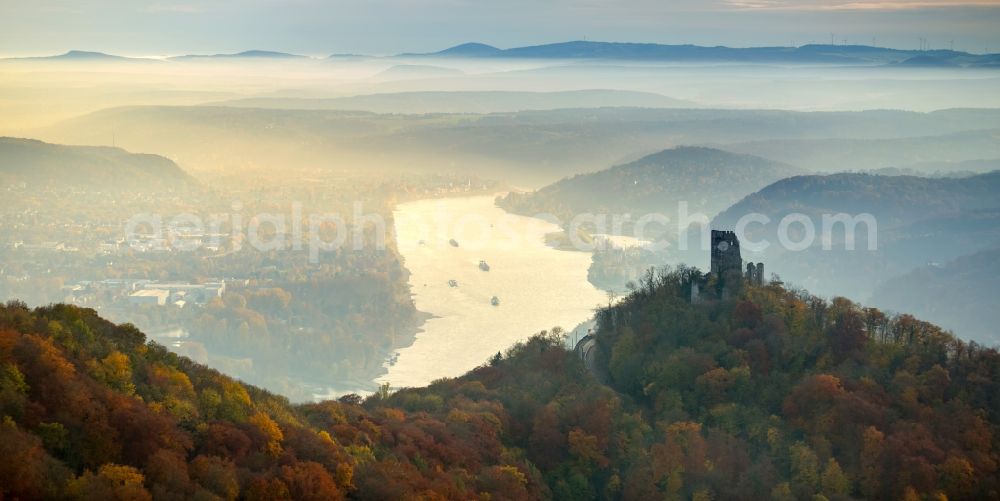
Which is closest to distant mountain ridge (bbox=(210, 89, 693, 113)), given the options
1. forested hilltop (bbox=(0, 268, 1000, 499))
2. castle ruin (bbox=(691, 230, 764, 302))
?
castle ruin (bbox=(691, 230, 764, 302))

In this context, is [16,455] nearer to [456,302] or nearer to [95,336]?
[95,336]

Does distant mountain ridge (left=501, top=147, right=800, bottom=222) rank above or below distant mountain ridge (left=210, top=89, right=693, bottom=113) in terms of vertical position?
below

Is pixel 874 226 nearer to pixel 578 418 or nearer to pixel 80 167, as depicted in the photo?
pixel 578 418

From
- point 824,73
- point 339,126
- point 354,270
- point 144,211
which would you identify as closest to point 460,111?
point 339,126

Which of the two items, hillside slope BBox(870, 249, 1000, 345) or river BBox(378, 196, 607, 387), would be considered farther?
hillside slope BBox(870, 249, 1000, 345)

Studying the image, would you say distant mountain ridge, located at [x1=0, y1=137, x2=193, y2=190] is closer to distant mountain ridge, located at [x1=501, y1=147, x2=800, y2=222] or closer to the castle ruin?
distant mountain ridge, located at [x1=501, y1=147, x2=800, y2=222]

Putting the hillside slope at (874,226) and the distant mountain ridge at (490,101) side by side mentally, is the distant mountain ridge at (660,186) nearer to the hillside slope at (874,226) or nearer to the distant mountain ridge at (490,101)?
the hillside slope at (874,226)
